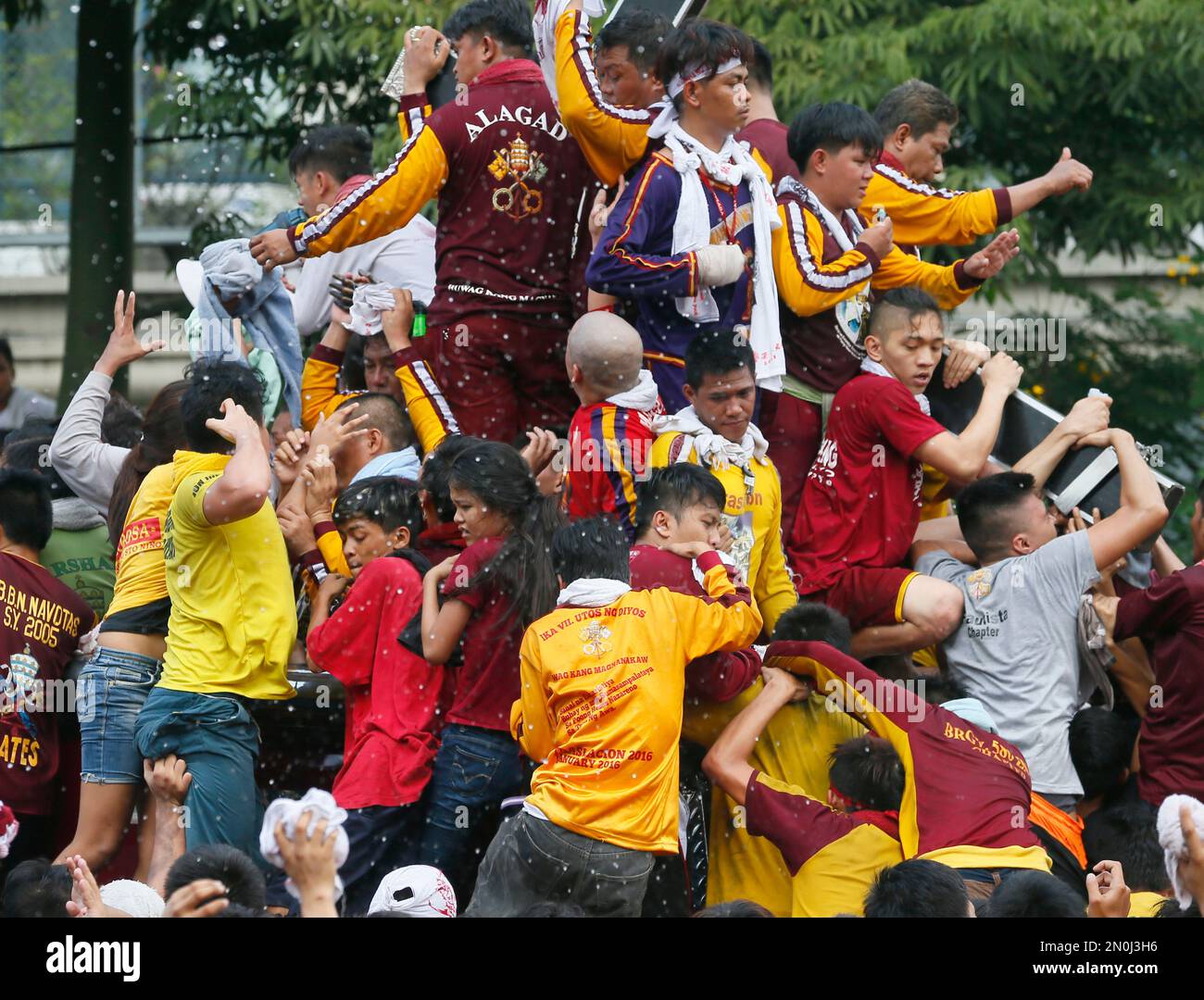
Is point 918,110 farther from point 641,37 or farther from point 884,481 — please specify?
point 884,481

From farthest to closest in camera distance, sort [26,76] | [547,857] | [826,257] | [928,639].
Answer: [26,76] → [826,257] → [928,639] → [547,857]

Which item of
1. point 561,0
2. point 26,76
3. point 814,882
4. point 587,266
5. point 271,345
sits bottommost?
point 26,76

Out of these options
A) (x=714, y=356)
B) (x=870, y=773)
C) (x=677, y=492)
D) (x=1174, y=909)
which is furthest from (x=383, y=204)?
(x=1174, y=909)

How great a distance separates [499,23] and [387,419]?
1614 mm

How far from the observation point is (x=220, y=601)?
21.2ft

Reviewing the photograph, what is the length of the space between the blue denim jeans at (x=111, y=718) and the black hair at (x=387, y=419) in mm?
1489

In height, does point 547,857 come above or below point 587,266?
below

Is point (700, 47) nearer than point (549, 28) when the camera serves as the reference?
Yes

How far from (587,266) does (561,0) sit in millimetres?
1001
